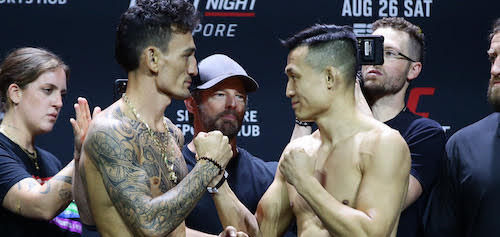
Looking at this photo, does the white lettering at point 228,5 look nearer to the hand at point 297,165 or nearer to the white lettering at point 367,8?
the white lettering at point 367,8

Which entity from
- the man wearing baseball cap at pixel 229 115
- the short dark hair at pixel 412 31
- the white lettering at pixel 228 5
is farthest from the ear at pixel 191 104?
the short dark hair at pixel 412 31

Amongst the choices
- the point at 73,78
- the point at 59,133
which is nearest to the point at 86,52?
the point at 73,78

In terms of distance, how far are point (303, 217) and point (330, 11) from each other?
6.76 ft

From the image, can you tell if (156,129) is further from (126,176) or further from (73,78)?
(73,78)

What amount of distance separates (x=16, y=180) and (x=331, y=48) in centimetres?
141

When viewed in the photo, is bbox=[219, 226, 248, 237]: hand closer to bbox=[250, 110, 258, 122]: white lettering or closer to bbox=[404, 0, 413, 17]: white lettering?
bbox=[250, 110, 258, 122]: white lettering

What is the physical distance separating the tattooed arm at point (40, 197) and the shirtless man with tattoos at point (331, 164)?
0.66m

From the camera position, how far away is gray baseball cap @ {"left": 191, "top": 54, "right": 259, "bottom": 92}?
3350 millimetres

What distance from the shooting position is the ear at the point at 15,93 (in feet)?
10.3

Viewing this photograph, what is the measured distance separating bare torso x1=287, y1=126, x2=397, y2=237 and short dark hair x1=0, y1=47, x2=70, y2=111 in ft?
4.39

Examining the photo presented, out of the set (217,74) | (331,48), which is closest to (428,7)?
(217,74)

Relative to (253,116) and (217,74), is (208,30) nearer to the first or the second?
(253,116)

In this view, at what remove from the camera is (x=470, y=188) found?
282 centimetres

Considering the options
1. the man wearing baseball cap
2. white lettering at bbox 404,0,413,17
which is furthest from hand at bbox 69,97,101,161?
white lettering at bbox 404,0,413,17
